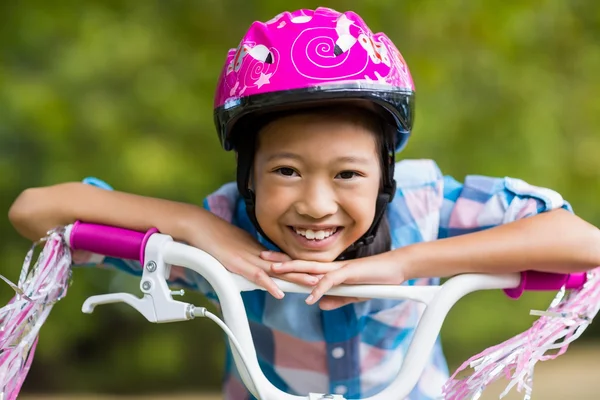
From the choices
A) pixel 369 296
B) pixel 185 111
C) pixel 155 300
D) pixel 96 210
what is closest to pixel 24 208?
pixel 96 210

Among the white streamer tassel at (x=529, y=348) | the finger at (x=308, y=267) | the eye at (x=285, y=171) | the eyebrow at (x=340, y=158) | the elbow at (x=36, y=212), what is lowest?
the white streamer tassel at (x=529, y=348)

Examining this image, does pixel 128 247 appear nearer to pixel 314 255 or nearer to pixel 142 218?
pixel 142 218

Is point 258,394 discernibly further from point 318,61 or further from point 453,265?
point 318,61

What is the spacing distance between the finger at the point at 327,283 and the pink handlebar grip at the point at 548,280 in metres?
0.38

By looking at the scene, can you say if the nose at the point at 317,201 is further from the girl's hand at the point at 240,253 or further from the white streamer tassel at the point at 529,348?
the white streamer tassel at the point at 529,348

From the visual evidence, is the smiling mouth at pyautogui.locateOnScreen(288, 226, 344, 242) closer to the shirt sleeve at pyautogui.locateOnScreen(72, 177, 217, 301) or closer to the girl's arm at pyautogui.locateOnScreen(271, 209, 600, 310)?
the girl's arm at pyautogui.locateOnScreen(271, 209, 600, 310)

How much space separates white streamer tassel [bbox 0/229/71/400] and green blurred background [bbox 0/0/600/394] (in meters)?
1.83

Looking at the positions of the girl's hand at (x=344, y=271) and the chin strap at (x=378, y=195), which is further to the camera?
the chin strap at (x=378, y=195)

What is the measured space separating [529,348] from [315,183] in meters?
0.52

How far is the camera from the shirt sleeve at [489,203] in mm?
1791

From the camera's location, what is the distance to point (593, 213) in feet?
13.4

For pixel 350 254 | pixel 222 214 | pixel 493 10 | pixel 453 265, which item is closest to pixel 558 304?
pixel 453 265

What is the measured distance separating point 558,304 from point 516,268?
14 centimetres

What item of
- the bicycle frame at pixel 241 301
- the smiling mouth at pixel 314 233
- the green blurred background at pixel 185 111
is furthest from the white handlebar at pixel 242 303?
the green blurred background at pixel 185 111
